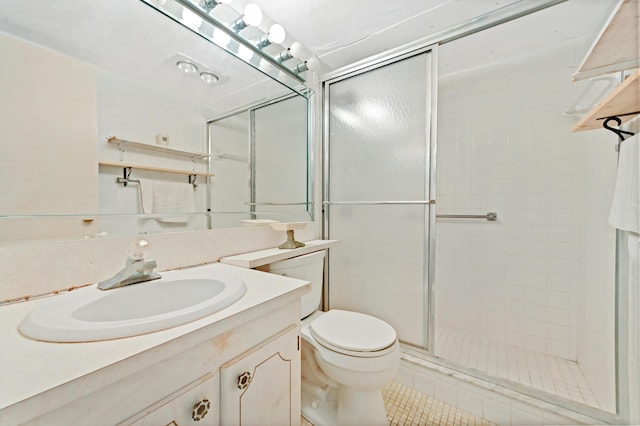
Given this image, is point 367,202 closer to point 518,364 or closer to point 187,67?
point 187,67

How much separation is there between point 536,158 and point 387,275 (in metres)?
1.32

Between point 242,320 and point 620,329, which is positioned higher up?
point 242,320

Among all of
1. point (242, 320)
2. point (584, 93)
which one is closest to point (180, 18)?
point (242, 320)

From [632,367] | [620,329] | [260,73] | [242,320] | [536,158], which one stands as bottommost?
[632,367]

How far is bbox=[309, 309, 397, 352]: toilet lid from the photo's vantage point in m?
1.05

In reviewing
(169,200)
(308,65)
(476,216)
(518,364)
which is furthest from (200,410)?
(476,216)

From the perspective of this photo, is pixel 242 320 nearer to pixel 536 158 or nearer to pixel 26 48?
pixel 26 48

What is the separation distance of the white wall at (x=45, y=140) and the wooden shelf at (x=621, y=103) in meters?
1.55

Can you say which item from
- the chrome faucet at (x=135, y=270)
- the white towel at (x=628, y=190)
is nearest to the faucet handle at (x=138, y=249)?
the chrome faucet at (x=135, y=270)

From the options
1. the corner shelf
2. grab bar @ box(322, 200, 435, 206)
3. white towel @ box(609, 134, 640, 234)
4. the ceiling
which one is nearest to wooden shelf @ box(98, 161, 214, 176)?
the ceiling

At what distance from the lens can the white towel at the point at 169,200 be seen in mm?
928

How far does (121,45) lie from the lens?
87 cm

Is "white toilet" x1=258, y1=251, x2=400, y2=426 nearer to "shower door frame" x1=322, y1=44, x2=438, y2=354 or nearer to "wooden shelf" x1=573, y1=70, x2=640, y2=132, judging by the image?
"shower door frame" x1=322, y1=44, x2=438, y2=354

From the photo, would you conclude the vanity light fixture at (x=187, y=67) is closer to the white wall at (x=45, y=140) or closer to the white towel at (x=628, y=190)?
the white wall at (x=45, y=140)
